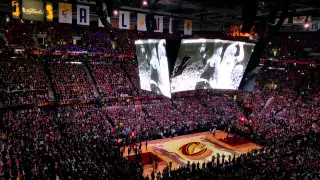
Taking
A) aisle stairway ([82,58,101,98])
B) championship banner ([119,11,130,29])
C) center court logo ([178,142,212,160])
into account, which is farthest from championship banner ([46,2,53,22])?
center court logo ([178,142,212,160])

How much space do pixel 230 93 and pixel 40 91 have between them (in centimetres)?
2196

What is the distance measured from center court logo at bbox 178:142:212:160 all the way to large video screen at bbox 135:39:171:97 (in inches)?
255

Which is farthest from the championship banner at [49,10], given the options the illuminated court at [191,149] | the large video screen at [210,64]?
the illuminated court at [191,149]

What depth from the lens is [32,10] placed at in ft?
51.2

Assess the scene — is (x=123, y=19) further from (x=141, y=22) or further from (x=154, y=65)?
(x=154, y=65)

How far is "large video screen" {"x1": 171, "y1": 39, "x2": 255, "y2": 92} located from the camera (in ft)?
48.0

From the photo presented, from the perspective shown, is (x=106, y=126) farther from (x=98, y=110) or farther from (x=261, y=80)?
(x=261, y=80)

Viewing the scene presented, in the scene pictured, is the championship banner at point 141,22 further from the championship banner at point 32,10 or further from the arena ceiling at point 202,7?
the championship banner at point 32,10

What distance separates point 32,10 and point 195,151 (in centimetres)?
1469

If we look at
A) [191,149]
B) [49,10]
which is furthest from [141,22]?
[191,149]

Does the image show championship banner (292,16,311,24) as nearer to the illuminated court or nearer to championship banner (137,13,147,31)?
the illuminated court

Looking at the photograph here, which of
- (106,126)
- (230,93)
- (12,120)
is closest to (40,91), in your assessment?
(12,120)

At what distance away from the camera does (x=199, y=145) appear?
22094 millimetres

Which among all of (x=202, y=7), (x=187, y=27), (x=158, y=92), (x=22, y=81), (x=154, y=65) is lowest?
(x=22, y=81)
